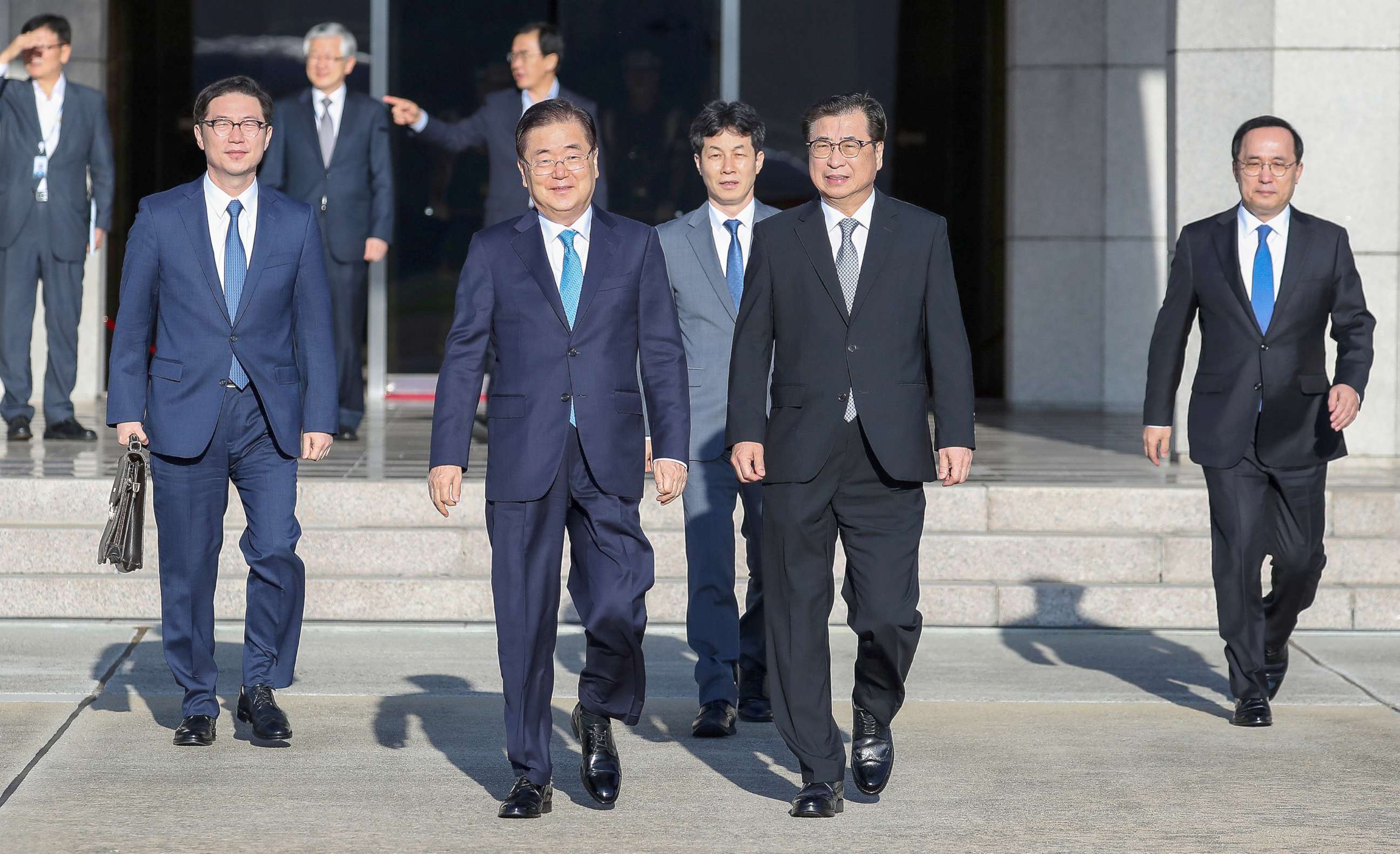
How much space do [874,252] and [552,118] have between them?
95 centimetres

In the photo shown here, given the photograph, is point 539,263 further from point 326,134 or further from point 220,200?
point 326,134

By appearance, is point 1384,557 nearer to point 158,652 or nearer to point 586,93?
point 158,652

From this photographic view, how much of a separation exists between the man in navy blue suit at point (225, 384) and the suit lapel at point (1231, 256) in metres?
2.98

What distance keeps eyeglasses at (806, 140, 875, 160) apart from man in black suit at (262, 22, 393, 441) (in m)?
5.27

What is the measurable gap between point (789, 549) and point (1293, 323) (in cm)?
218

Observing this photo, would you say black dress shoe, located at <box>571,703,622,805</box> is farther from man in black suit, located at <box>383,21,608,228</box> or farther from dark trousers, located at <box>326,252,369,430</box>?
dark trousers, located at <box>326,252,369,430</box>

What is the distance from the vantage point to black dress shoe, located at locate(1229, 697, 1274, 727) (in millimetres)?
5863

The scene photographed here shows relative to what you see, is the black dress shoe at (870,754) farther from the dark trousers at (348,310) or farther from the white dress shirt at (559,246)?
the dark trousers at (348,310)

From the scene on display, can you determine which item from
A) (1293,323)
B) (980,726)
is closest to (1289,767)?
(980,726)

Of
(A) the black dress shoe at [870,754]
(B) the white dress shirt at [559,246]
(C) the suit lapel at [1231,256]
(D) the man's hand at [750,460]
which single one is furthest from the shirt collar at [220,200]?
(C) the suit lapel at [1231,256]

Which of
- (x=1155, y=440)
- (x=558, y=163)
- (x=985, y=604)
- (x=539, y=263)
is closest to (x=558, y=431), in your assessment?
(x=539, y=263)

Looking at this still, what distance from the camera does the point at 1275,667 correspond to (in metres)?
6.18

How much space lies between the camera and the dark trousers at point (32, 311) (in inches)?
383

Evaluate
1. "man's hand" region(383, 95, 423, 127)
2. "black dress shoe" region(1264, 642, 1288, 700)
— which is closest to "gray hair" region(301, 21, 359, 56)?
"man's hand" region(383, 95, 423, 127)
